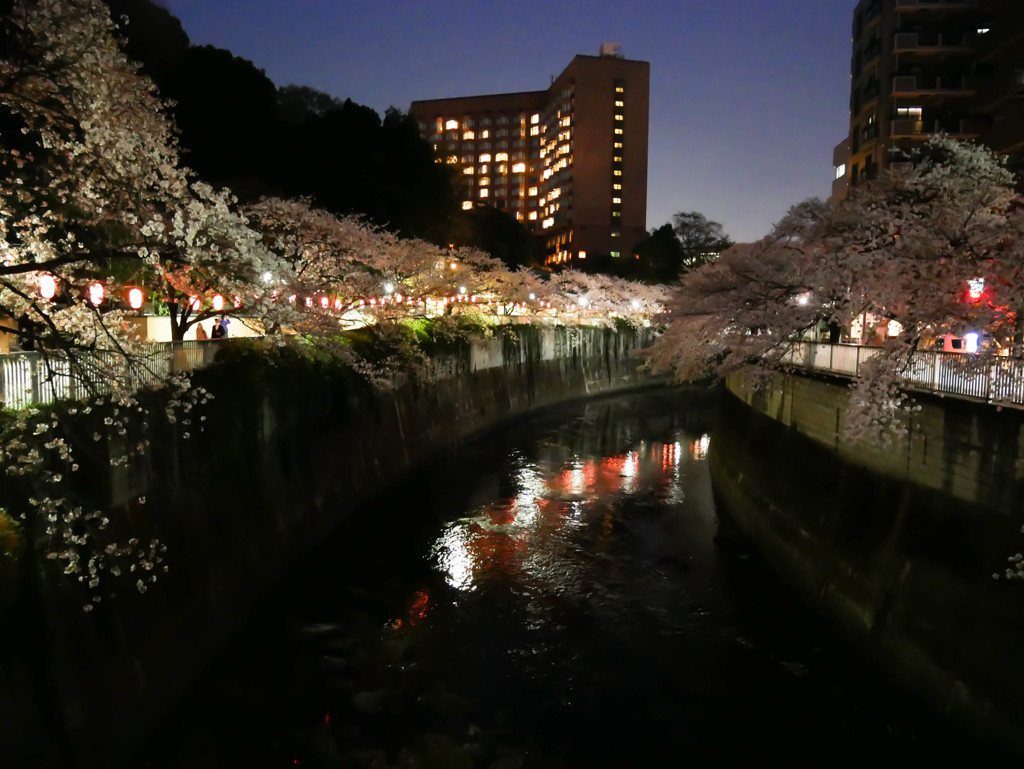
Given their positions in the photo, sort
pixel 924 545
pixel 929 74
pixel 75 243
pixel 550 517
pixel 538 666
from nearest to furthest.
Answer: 1. pixel 75 243
2. pixel 924 545
3. pixel 538 666
4. pixel 550 517
5. pixel 929 74

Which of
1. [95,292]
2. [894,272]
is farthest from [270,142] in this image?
[894,272]

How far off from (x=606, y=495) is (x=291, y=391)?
9.41 meters

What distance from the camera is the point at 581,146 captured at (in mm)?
80062

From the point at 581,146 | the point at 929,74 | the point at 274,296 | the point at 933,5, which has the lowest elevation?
the point at 274,296

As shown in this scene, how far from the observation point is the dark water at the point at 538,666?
8484 mm

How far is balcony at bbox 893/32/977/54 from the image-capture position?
28594mm

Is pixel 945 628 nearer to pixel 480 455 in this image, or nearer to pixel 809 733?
pixel 809 733

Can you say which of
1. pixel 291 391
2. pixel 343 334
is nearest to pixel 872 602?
pixel 291 391

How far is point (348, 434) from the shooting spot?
17.9m

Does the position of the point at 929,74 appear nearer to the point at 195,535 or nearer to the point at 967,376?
the point at 967,376

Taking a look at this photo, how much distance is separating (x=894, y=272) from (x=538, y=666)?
7.56 metres

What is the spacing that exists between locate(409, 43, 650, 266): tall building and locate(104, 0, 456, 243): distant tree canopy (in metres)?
51.1

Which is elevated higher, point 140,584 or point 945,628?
point 140,584

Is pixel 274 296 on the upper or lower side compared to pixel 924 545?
upper
